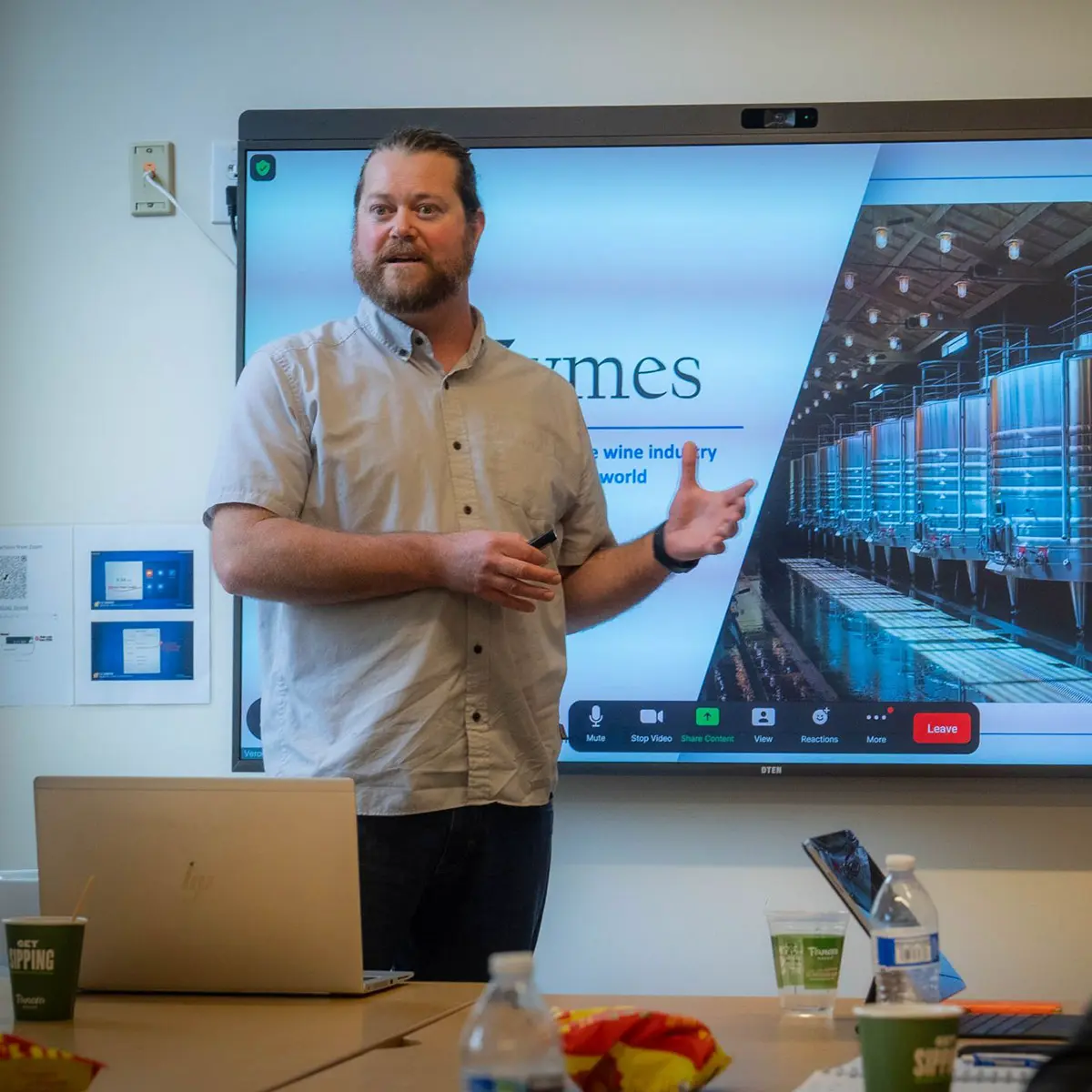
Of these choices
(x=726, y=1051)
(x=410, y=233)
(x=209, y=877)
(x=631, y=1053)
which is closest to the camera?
(x=631, y=1053)

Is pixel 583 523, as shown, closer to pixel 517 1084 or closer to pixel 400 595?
pixel 400 595

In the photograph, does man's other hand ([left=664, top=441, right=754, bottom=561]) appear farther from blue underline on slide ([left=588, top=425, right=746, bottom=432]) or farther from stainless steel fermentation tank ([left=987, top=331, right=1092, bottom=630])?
stainless steel fermentation tank ([left=987, top=331, right=1092, bottom=630])

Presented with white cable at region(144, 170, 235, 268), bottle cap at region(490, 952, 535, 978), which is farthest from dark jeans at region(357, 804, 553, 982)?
white cable at region(144, 170, 235, 268)

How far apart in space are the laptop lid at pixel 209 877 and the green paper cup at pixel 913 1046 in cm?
73

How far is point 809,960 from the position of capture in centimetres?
162

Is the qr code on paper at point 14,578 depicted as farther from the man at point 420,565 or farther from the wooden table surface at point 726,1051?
the wooden table surface at point 726,1051

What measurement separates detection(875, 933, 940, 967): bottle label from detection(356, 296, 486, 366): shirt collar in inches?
51.9

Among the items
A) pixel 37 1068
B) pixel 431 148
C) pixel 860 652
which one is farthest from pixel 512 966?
pixel 860 652

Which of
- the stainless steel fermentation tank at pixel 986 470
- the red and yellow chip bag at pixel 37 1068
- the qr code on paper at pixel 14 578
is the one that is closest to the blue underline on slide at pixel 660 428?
the stainless steel fermentation tank at pixel 986 470

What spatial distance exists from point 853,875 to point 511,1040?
824 mm

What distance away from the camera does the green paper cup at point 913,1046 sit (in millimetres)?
999

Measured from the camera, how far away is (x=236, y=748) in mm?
3025

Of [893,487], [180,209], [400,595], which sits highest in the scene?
[180,209]

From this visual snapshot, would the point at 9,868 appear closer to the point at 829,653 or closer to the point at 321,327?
the point at 321,327
